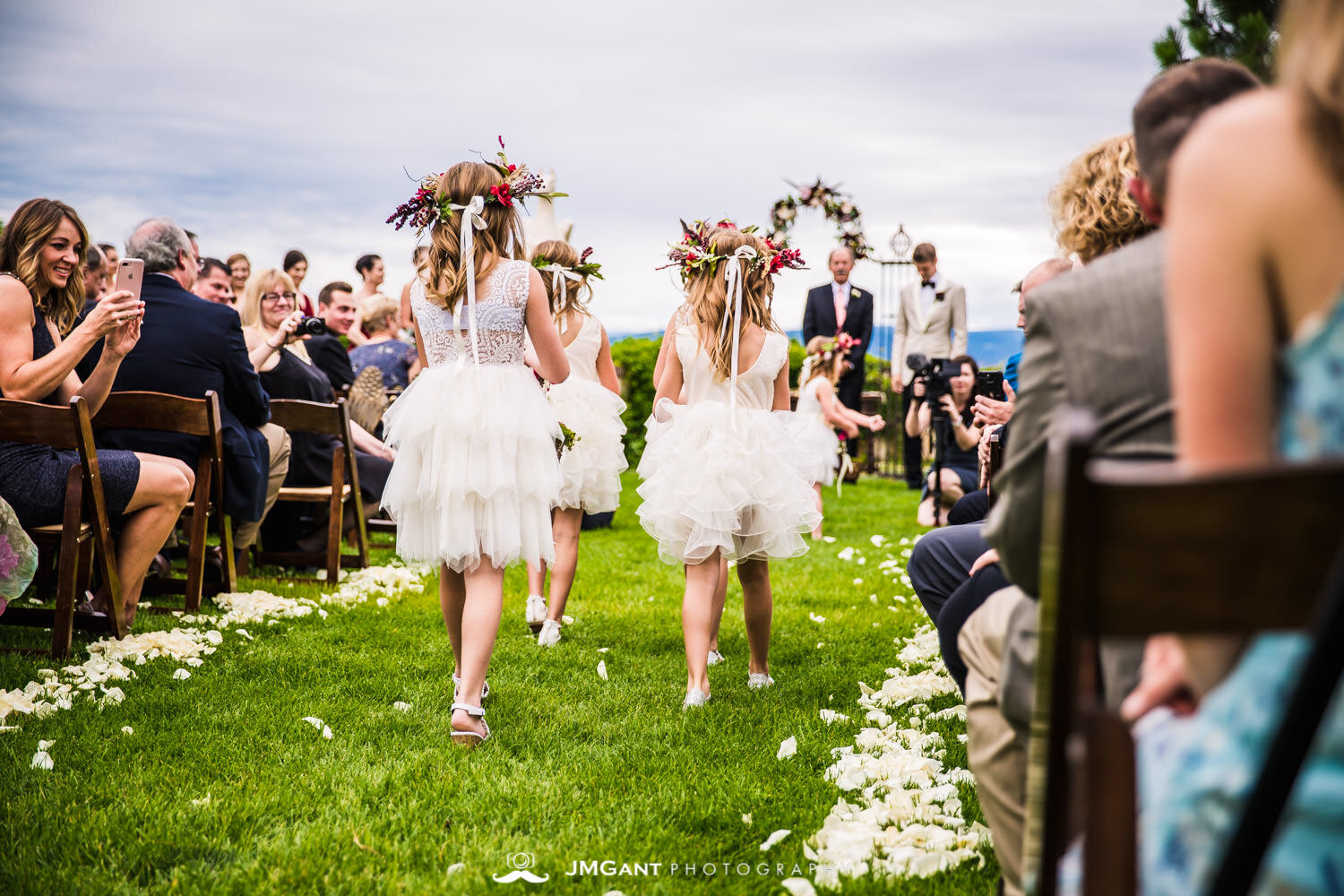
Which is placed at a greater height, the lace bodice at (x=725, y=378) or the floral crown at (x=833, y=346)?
the floral crown at (x=833, y=346)

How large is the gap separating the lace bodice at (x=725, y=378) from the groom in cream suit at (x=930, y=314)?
744cm

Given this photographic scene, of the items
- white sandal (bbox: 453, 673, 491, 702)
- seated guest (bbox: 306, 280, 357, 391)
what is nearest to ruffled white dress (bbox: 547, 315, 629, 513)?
white sandal (bbox: 453, 673, 491, 702)

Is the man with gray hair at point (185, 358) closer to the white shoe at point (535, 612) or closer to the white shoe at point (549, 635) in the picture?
the white shoe at point (535, 612)

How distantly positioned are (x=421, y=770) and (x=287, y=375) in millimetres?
4687

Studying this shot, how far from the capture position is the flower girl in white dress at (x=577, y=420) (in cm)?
585

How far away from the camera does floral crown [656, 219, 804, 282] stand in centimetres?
474

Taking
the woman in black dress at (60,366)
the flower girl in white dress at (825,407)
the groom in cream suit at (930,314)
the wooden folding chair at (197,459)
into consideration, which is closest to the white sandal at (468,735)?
the woman in black dress at (60,366)

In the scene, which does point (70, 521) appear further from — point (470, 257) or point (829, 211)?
point (829, 211)

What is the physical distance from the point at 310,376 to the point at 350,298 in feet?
6.13

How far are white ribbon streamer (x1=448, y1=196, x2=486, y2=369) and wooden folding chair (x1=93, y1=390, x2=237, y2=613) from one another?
2233mm

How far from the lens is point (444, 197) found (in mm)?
4055

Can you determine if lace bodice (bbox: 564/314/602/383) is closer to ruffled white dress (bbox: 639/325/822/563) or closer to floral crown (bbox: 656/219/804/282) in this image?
floral crown (bbox: 656/219/804/282)

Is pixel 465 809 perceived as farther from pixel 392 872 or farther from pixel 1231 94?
pixel 1231 94

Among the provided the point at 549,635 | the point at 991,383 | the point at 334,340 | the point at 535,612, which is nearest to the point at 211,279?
the point at 334,340
